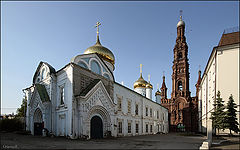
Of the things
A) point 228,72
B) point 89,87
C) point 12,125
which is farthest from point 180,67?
point 12,125

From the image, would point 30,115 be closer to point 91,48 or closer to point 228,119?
point 91,48

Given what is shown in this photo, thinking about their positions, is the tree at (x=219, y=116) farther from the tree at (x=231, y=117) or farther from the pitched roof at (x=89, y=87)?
the pitched roof at (x=89, y=87)

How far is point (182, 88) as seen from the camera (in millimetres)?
44062

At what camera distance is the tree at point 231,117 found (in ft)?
50.3

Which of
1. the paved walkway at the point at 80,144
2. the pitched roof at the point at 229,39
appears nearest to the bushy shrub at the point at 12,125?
the paved walkway at the point at 80,144

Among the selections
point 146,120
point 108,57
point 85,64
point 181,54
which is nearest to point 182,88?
point 181,54

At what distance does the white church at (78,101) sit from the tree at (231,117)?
10.3 m

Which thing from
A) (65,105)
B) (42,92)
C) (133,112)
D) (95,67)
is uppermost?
(95,67)

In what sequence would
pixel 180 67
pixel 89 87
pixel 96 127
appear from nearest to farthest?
pixel 89 87 < pixel 96 127 < pixel 180 67

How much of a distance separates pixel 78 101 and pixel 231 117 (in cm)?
1278

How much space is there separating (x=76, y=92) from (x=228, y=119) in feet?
42.3

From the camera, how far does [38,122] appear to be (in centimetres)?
1836

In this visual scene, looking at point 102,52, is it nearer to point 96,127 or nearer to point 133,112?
point 133,112

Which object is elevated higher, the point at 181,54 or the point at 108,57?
the point at 181,54
